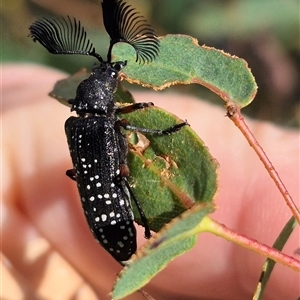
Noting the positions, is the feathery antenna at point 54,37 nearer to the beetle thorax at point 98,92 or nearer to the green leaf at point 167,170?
the beetle thorax at point 98,92

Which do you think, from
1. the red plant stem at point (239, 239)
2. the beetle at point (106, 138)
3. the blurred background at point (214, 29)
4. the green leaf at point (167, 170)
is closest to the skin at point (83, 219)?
the beetle at point (106, 138)

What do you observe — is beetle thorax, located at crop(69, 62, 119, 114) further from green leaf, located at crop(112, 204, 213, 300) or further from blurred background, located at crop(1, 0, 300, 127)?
blurred background, located at crop(1, 0, 300, 127)

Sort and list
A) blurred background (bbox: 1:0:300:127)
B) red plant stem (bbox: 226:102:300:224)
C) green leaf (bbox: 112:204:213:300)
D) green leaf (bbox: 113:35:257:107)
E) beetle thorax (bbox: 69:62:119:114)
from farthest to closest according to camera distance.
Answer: blurred background (bbox: 1:0:300:127) < beetle thorax (bbox: 69:62:119:114) < green leaf (bbox: 113:35:257:107) < red plant stem (bbox: 226:102:300:224) < green leaf (bbox: 112:204:213:300)

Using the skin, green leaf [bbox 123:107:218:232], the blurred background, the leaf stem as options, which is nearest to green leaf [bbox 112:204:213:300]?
the leaf stem

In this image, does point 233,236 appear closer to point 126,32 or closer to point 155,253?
point 155,253

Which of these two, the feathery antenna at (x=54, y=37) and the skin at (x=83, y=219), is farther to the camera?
the skin at (x=83, y=219)

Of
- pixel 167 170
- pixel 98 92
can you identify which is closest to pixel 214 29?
pixel 98 92

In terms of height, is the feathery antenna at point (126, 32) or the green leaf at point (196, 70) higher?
the feathery antenna at point (126, 32)
